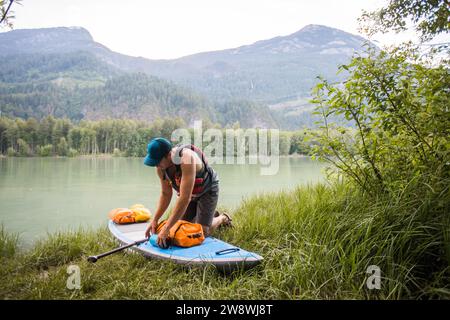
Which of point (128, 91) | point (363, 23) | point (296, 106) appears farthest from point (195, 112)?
point (363, 23)

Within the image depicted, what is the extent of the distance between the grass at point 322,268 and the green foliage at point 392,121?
313mm

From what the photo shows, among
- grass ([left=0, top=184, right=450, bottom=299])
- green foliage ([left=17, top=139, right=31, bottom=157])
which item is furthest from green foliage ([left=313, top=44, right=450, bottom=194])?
green foliage ([left=17, top=139, right=31, bottom=157])

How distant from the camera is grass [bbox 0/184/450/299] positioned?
8.05 ft

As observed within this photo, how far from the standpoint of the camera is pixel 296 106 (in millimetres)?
198500

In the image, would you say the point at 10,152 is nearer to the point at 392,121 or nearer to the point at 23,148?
the point at 23,148

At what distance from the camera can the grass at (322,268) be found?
2.46m

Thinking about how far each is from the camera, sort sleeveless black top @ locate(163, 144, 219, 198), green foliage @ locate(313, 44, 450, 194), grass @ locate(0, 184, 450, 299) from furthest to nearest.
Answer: sleeveless black top @ locate(163, 144, 219, 198) → green foliage @ locate(313, 44, 450, 194) → grass @ locate(0, 184, 450, 299)

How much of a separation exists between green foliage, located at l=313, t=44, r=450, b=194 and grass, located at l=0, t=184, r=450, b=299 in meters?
0.31

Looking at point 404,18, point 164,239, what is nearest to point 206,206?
point 164,239

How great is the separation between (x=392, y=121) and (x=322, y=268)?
5.07ft

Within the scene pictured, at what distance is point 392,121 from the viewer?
297 centimetres

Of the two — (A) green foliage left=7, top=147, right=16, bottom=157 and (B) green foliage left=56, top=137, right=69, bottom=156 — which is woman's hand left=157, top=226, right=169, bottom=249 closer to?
(A) green foliage left=7, top=147, right=16, bottom=157

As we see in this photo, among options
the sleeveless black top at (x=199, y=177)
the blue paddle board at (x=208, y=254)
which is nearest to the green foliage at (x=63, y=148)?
the sleeveless black top at (x=199, y=177)
